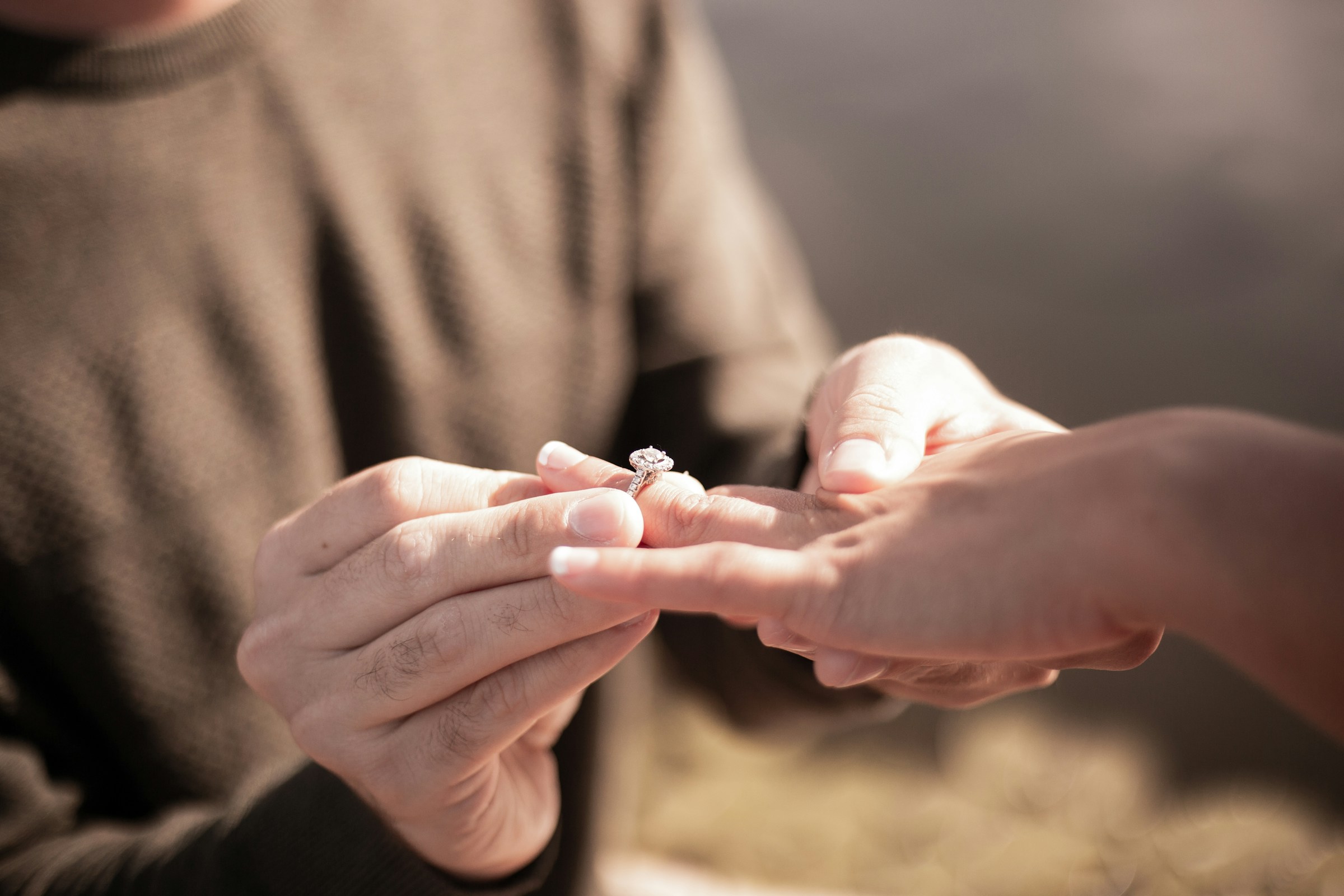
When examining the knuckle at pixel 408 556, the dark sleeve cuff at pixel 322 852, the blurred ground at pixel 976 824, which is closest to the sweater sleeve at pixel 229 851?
the dark sleeve cuff at pixel 322 852

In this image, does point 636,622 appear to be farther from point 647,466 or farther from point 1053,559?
point 1053,559

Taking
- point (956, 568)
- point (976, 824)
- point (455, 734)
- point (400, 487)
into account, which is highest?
point (400, 487)

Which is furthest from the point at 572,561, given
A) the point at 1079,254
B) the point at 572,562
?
the point at 1079,254

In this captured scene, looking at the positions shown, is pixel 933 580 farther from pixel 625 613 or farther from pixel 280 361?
pixel 280 361

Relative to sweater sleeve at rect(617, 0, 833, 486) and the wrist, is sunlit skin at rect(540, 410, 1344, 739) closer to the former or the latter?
the wrist

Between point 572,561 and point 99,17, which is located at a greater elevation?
point 99,17

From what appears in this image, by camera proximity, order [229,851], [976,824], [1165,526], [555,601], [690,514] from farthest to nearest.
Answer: [976,824] → [229,851] → [690,514] → [555,601] → [1165,526]

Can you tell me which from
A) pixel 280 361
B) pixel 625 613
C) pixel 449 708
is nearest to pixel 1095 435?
pixel 625 613
